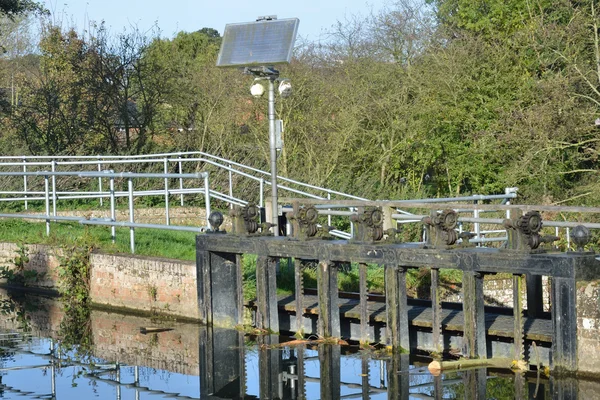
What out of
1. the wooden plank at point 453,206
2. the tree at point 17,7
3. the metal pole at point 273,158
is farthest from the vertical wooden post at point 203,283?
the tree at point 17,7

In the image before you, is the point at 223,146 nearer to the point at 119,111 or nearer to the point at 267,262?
the point at 119,111

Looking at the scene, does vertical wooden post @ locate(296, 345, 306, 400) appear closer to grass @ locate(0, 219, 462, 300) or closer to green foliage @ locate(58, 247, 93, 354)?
grass @ locate(0, 219, 462, 300)

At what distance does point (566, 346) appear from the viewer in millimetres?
11500

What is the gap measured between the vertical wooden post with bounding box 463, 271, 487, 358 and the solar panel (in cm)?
483

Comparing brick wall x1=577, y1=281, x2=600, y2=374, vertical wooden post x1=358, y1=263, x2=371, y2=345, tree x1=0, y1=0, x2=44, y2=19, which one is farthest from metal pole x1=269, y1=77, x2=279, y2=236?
tree x1=0, y1=0, x2=44, y2=19

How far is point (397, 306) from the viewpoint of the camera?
1314cm

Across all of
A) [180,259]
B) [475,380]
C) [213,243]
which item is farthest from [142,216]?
[475,380]

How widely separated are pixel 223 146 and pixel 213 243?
14.4 m

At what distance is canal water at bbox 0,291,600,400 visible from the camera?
37.4 feet

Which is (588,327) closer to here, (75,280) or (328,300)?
(328,300)

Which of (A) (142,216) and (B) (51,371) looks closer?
(B) (51,371)

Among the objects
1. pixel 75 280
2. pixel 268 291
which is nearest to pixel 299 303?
pixel 268 291

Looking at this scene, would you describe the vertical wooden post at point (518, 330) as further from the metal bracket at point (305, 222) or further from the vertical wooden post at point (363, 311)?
the metal bracket at point (305, 222)

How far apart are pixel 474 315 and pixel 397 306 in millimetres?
1102
